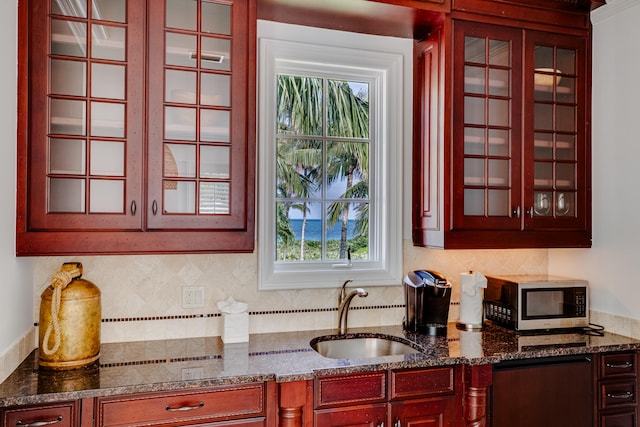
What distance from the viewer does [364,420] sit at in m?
1.97

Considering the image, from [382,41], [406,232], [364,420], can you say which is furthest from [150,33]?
[364,420]

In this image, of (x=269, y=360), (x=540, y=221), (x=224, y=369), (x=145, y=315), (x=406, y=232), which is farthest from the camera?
(x=406, y=232)

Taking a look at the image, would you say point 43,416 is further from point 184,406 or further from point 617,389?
point 617,389

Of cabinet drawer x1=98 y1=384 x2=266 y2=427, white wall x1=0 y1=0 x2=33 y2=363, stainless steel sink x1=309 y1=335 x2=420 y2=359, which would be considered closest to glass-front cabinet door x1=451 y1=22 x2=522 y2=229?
stainless steel sink x1=309 y1=335 x2=420 y2=359

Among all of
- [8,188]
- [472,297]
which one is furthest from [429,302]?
[8,188]

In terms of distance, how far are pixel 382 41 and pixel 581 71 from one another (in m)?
1.08

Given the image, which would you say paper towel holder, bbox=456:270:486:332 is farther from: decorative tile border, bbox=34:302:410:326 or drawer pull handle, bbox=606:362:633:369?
drawer pull handle, bbox=606:362:633:369

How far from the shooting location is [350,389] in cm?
195

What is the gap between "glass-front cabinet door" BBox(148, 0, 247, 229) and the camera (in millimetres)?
2008

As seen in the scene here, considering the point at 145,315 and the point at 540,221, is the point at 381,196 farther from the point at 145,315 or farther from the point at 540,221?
the point at 145,315

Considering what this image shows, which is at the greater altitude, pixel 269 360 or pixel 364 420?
pixel 269 360

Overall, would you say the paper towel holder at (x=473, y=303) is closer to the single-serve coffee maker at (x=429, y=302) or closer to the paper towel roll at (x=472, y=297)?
the paper towel roll at (x=472, y=297)

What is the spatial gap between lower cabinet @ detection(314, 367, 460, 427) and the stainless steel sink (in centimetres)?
35

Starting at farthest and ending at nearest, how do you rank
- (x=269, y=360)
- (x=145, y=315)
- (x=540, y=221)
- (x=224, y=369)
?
(x=540, y=221) → (x=145, y=315) → (x=269, y=360) → (x=224, y=369)
